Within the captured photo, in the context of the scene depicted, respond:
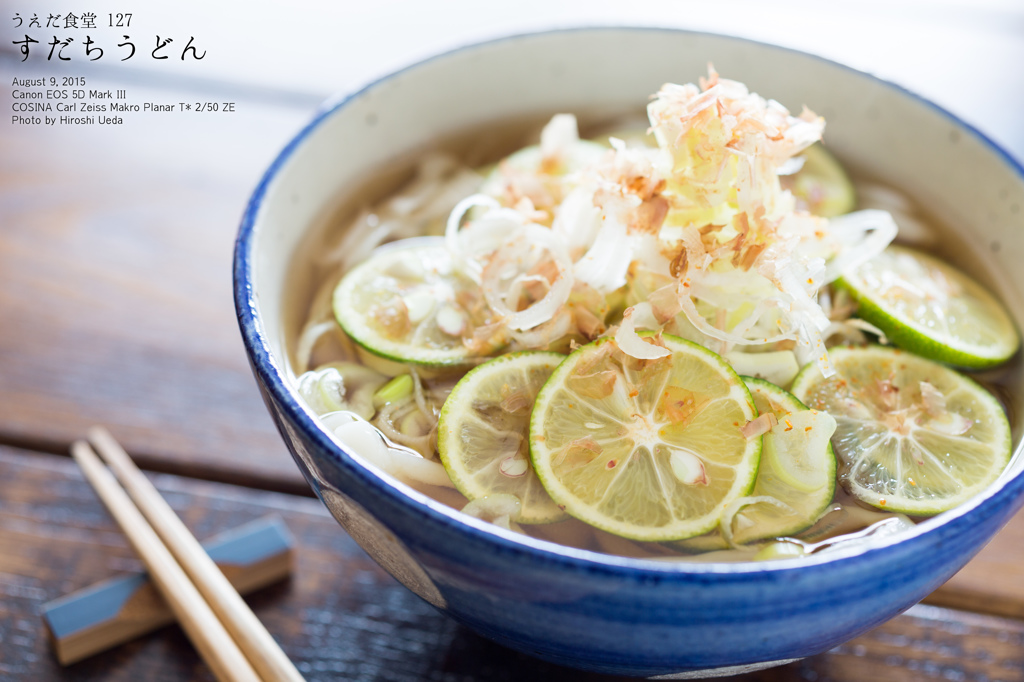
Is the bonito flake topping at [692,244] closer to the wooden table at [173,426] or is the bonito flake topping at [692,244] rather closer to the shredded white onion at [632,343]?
the shredded white onion at [632,343]

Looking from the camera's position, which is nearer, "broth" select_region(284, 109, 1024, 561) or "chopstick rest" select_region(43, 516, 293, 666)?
"broth" select_region(284, 109, 1024, 561)

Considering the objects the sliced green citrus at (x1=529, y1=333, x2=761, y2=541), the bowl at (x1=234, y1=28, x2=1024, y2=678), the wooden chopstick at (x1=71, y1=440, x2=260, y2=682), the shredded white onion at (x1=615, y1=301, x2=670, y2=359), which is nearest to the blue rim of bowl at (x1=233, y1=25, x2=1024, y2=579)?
the bowl at (x1=234, y1=28, x2=1024, y2=678)

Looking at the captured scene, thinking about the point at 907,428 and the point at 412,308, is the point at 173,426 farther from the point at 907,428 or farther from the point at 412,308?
the point at 907,428

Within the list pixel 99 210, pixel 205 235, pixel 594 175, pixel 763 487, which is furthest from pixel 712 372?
pixel 99 210

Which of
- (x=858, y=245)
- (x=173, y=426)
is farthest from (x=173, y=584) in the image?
(x=858, y=245)

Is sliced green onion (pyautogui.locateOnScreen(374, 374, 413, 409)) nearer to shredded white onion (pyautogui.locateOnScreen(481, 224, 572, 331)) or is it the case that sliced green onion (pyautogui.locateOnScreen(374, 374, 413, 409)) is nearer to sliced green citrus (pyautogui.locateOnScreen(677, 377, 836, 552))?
shredded white onion (pyautogui.locateOnScreen(481, 224, 572, 331))

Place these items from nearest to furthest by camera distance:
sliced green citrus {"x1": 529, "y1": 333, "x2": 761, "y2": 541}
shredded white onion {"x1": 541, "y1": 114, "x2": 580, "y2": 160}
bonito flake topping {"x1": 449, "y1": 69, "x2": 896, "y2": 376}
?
Result: sliced green citrus {"x1": 529, "y1": 333, "x2": 761, "y2": 541}, bonito flake topping {"x1": 449, "y1": 69, "x2": 896, "y2": 376}, shredded white onion {"x1": 541, "y1": 114, "x2": 580, "y2": 160}

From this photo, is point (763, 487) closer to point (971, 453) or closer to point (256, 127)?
point (971, 453)
